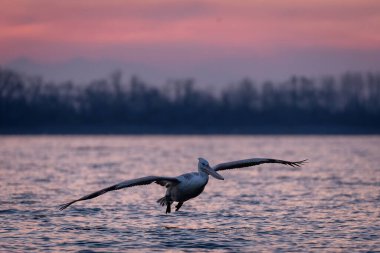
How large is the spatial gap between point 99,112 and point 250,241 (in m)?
125

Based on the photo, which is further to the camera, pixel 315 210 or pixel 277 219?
pixel 315 210

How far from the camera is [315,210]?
22859mm

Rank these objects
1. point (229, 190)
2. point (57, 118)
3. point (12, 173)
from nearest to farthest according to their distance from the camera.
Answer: point (229, 190), point (12, 173), point (57, 118)

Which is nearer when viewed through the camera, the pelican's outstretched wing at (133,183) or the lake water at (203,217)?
the pelican's outstretched wing at (133,183)

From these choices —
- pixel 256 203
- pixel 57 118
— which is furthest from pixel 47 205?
pixel 57 118

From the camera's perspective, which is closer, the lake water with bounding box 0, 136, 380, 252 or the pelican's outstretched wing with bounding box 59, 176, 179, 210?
the pelican's outstretched wing with bounding box 59, 176, 179, 210

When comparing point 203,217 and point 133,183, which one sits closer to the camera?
point 133,183

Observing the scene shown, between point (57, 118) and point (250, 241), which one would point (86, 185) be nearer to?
point (250, 241)

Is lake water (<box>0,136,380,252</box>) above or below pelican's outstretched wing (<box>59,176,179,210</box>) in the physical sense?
below

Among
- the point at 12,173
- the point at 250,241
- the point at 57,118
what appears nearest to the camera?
the point at 250,241

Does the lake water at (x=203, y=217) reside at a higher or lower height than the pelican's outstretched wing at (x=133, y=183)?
lower

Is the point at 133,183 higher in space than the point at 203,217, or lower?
higher

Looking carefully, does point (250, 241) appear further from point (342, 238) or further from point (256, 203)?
point (256, 203)

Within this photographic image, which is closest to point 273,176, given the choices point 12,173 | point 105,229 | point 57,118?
point 12,173
